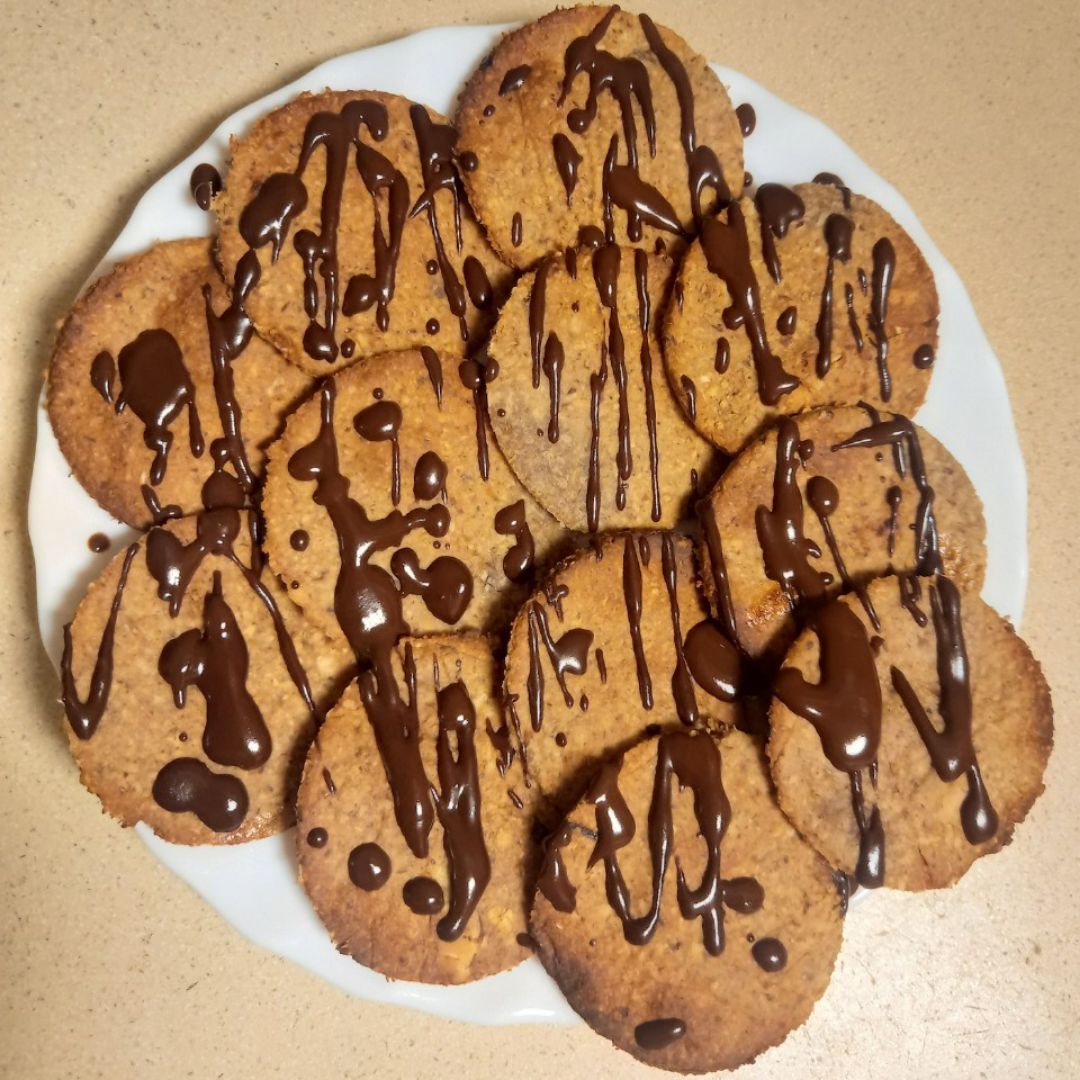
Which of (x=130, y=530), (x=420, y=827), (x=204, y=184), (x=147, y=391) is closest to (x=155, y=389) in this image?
(x=147, y=391)

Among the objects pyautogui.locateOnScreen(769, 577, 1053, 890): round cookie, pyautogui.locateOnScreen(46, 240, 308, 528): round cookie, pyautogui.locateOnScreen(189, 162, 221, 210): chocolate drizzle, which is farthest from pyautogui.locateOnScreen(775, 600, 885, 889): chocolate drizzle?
pyautogui.locateOnScreen(189, 162, 221, 210): chocolate drizzle

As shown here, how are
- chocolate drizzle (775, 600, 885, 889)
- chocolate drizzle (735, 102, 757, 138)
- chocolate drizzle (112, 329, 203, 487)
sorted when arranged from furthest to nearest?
chocolate drizzle (735, 102, 757, 138) → chocolate drizzle (112, 329, 203, 487) → chocolate drizzle (775, 600, 885, 889)

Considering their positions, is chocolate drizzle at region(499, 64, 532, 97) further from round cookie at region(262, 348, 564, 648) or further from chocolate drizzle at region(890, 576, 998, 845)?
chocolate drizzle at region(890, 576, 998, 845)

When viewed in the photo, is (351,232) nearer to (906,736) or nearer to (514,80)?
(514,80)

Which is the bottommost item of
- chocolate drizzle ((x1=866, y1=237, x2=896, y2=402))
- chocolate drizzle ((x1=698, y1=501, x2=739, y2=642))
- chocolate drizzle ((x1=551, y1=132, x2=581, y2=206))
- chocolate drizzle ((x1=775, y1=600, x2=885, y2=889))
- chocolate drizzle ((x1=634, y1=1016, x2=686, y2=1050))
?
chocolate drizzle ((x1=634, y1=1016, x2=686, y2=1050))

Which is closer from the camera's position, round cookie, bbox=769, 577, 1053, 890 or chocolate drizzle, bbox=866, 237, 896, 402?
round cookie, bbox=769, 577, 1053, 890

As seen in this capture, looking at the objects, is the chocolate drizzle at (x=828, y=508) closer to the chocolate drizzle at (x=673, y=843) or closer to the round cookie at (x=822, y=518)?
the round cookie at (x=822, y=518)

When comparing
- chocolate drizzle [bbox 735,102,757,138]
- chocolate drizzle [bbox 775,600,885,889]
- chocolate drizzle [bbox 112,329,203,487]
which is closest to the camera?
chocolate drizzle [bbox 775,600,885,889]
